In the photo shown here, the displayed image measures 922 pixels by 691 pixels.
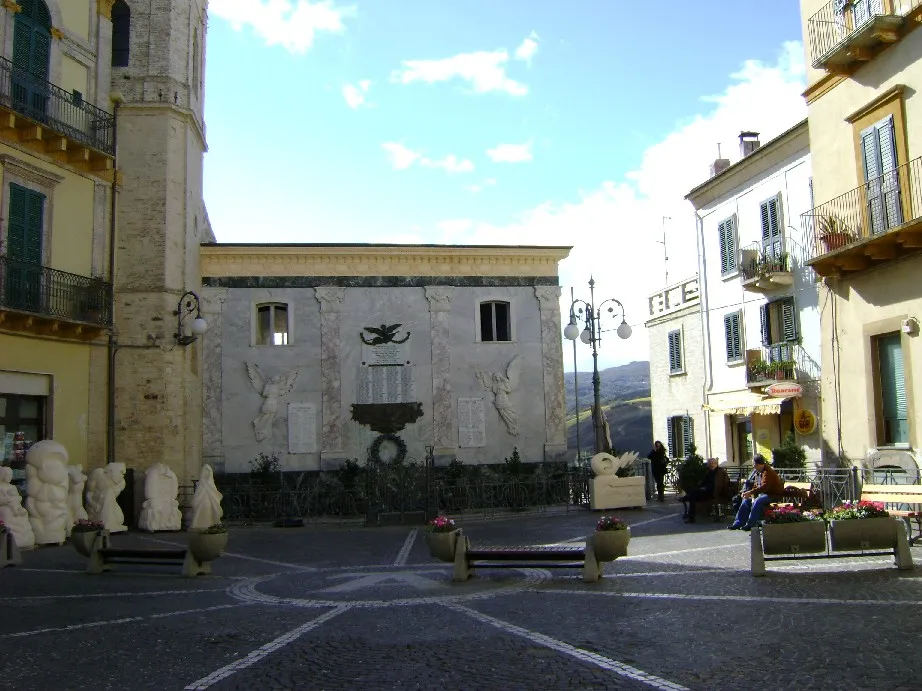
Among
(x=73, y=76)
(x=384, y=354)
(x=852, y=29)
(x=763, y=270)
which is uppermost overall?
(x=73, y=76)

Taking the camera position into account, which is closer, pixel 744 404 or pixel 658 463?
pixel 658 463

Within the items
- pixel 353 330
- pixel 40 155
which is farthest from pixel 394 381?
pixel 40 155

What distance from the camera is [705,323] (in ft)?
98.4

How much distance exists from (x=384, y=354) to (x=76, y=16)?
13014mm

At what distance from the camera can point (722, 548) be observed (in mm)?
13297

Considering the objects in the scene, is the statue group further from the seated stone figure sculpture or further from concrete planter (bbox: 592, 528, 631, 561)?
the seated stone figure sculpture

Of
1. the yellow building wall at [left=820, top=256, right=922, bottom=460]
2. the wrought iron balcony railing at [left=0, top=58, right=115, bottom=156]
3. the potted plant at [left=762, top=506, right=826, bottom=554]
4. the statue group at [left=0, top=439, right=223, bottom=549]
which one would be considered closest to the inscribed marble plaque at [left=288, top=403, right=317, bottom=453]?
the statue group at [left=0, top=439, right=223, bottom=549]

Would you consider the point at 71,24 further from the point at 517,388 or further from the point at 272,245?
the point at 517,388

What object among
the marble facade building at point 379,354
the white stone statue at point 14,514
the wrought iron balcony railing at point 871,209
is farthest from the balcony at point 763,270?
the white stone statue at point 14,514

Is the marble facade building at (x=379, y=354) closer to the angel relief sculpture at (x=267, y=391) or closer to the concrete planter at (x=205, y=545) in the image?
the angel relief sculpture at (x=267, y=391)

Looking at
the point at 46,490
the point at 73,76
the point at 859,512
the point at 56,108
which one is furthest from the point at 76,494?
the point at 859,512

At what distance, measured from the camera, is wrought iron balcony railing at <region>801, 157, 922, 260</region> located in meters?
15.1

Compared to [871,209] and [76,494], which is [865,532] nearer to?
[871,209]

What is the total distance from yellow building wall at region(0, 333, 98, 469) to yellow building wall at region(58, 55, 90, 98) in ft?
21.7
